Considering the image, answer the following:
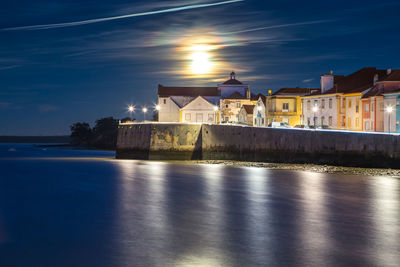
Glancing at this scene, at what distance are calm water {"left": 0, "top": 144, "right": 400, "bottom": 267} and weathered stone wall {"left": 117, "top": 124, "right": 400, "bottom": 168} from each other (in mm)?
4705

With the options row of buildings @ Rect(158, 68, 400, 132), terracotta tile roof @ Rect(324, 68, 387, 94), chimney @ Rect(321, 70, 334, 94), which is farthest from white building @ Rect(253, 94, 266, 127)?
terracotta tile roof @ Rect(324, 68, 387, 94)

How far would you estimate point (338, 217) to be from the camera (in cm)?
2220

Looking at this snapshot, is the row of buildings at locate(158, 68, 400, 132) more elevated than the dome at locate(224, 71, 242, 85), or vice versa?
the dome at locate(224, 71, 242, 85)

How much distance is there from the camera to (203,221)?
21.4 m

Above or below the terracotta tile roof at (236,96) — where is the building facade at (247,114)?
below

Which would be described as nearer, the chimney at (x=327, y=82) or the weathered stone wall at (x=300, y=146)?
the weathered stone wall at (x=300, y=146)

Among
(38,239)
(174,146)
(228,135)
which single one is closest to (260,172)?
(228,135)

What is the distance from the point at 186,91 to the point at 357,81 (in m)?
36.6

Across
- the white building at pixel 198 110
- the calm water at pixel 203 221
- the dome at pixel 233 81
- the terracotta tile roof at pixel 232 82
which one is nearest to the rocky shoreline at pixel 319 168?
the calm water at pixel 203 221

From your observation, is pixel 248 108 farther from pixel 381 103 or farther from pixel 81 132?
pixel 81 132

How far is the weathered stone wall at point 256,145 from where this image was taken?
131 ft

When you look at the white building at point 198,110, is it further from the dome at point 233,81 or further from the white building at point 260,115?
the white building at point 260,115

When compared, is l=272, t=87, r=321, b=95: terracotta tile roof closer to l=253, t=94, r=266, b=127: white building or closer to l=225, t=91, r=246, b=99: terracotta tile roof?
l=253, t=94, r=266, b=127: white building

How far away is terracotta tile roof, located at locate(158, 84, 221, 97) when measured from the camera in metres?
92.5
